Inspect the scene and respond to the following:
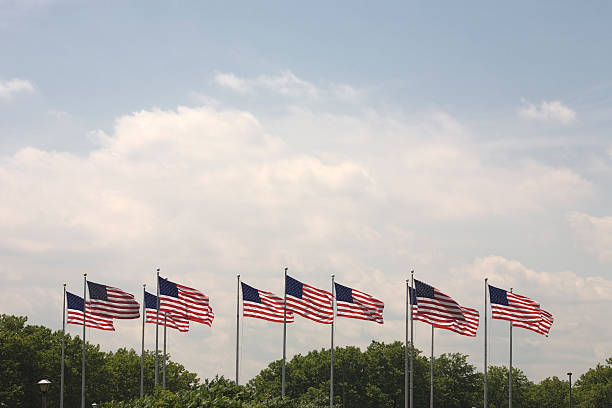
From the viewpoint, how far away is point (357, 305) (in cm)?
4938

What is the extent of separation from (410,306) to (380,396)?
5381 cm

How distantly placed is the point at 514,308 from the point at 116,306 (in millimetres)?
25267

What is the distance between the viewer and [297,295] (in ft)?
165

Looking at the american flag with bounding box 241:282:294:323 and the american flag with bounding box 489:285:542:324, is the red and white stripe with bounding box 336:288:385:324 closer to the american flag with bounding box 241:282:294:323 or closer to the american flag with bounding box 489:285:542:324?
the american flag with bounding box 241:282:294:323

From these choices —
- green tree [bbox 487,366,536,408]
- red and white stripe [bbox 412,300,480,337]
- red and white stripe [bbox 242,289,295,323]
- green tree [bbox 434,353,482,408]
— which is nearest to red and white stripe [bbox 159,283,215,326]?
red and white stripe [bbox 242,289,295,323]

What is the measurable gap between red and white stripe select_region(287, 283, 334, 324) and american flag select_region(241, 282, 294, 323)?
129 cm

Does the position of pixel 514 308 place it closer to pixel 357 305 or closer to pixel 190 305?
pixel 357 305

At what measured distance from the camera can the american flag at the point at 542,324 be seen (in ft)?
161

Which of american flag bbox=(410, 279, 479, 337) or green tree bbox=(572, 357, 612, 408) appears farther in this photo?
green tree bbox=(572, 357, 612, 408)

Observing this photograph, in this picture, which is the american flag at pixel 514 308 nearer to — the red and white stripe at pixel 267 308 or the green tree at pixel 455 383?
the red and white stripe at pixel 267 308

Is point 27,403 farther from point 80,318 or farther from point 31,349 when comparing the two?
point 80,318

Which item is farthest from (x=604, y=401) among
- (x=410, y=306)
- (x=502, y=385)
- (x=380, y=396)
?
(x=410, y=306)

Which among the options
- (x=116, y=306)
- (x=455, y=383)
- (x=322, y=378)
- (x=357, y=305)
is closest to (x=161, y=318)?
(x=116, y=306)

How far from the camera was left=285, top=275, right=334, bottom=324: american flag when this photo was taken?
48.9m
